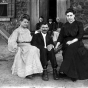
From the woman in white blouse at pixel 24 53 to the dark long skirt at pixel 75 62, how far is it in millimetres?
481

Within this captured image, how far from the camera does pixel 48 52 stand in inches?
112

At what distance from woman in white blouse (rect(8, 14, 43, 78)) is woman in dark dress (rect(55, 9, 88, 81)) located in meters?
0.50

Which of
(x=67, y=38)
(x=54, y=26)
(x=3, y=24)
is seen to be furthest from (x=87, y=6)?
(x=67, y=38)

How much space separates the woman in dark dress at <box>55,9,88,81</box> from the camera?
2580mm

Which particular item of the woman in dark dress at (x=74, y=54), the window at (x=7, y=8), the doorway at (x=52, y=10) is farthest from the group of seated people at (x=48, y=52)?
the doorway at (x=52, y=10)

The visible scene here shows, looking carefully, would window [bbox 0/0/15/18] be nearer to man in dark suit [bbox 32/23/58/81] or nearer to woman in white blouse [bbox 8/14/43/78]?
woman in white blouse [bbox 8/14/43/78]

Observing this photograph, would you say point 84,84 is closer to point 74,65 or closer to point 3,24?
point 74,65

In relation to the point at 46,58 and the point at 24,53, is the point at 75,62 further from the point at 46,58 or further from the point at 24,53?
the point at 24,53

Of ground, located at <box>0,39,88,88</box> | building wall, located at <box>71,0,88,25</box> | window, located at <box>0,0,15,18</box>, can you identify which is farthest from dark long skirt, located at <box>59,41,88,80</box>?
window, located at <box>0,0,15,18</box>

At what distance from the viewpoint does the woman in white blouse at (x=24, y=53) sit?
2.72 metres

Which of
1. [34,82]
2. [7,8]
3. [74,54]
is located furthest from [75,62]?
[7,8]

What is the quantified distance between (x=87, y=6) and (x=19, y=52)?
16.5ft

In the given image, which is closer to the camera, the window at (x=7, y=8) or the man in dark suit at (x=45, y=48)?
the man in dark suit at (x=45, y=48)

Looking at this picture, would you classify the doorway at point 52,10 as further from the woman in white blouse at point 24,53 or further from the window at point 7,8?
the woman in white blouse at point 24,53
